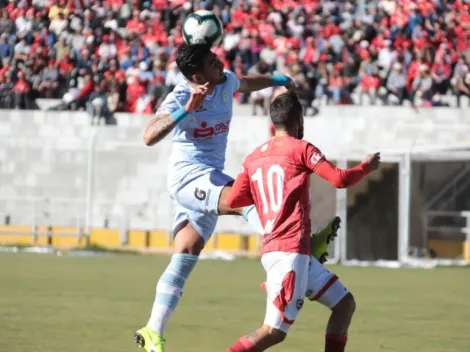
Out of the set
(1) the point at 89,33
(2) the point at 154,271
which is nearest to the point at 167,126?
(2) the point at 154,271

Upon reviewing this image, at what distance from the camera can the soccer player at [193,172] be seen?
8.93 m

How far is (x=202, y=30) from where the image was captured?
928 centimetres

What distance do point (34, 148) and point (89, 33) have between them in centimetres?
372

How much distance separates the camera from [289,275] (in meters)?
7.38

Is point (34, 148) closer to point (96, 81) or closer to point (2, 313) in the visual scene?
point (96, 81)

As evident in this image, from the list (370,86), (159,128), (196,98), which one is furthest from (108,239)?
(196,98)

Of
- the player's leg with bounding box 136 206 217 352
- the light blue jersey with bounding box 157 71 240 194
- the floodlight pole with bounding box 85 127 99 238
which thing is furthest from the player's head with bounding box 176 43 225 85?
the floodlight pole with bounding box 85 127 99 238

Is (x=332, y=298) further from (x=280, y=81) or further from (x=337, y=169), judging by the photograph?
(x=280, y=81)

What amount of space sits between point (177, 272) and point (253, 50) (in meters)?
19.8

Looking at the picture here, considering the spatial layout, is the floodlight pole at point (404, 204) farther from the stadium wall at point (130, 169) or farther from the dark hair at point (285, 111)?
the dark hair at point (285, 111)

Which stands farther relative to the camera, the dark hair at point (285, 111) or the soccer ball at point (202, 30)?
the soccer ball at point (202, 30)

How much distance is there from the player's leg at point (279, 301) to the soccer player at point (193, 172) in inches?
52.7

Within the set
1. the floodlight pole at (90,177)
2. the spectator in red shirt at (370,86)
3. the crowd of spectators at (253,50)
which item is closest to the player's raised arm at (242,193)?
the floodlight pole at (90,177)

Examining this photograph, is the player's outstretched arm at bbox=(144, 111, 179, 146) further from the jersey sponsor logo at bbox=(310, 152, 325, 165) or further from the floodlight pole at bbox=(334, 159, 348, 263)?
the floodlight pole at bbox=(334, 159, 348, 263)
